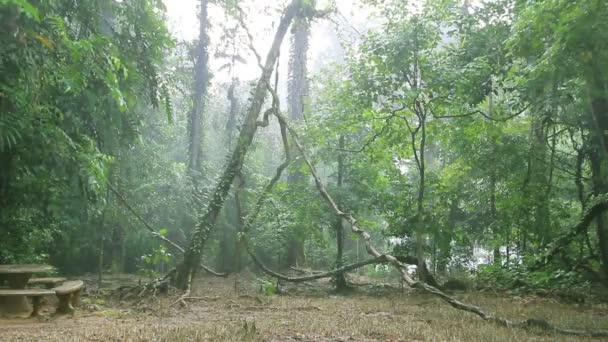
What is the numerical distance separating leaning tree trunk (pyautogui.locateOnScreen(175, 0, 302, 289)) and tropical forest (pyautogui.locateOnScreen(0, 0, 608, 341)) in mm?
44

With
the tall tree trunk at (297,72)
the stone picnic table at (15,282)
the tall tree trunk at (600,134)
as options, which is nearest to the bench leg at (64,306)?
the stone picnic table at (15,282)

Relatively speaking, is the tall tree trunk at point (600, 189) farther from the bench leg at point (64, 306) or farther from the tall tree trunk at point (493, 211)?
the bench leg at point (64, 306)

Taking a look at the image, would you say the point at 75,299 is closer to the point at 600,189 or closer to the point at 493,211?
the point at 600,189

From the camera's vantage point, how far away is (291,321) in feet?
22.4

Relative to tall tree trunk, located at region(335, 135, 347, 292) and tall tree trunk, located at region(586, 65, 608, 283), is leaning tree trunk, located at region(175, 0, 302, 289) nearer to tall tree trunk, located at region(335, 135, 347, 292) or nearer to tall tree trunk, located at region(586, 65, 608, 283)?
tall tree trunk, located at region(335, 135, 347, 292)

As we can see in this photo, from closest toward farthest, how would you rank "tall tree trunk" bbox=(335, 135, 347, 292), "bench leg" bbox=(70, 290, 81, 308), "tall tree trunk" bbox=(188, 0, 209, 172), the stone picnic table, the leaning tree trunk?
the stone picnic table < "bench leg" bbox=(70, 290, 81, 308) < the leaning tree trunk < "tall tree trunk" bbox=(335, 135, 347, 292) < "tall tree trunk" bbox=(188, 0, 209, 172)

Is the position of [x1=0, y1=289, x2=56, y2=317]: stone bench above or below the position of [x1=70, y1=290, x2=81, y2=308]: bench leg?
above

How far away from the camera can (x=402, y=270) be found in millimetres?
8859

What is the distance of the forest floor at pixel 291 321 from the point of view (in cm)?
555

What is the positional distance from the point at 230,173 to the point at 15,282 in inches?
221

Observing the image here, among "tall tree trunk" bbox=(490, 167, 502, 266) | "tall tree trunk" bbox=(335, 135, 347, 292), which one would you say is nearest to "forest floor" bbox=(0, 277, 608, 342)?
"tall tree trunk" bbox=(335, 135, 347, 292)

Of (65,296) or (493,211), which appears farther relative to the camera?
(493,211)

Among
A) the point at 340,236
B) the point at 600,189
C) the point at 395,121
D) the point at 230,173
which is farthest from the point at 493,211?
the point at 230,173

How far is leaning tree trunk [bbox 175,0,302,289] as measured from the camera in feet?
39.2
